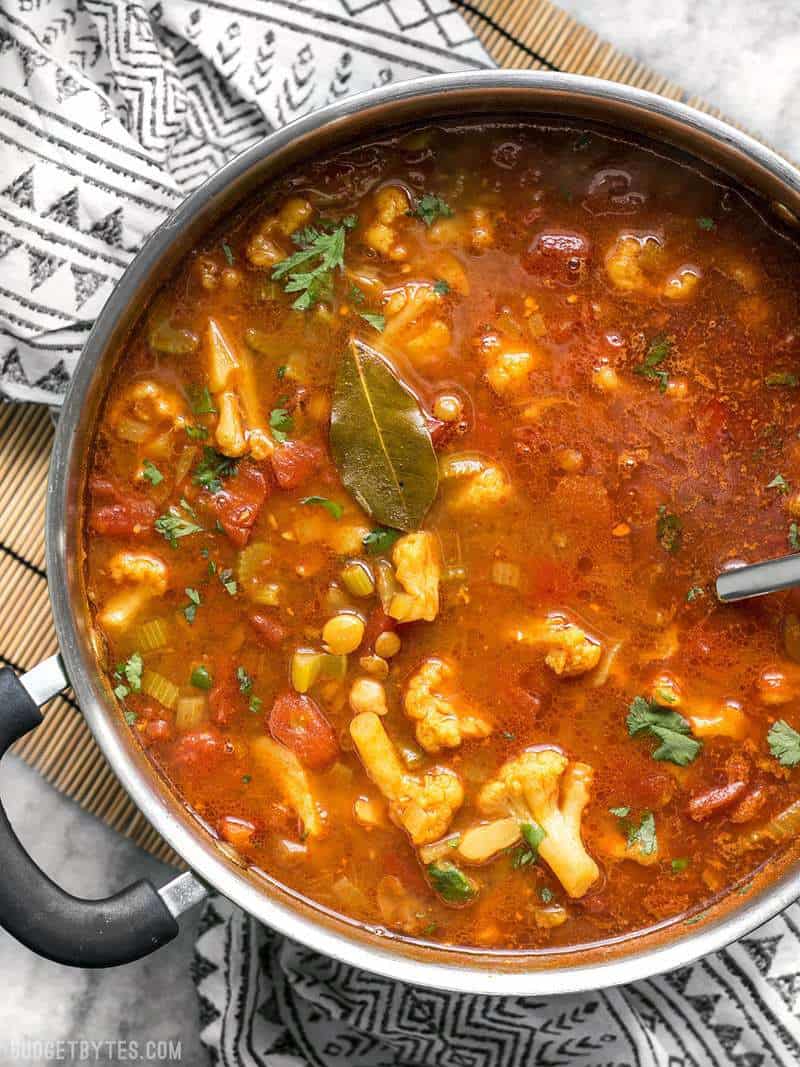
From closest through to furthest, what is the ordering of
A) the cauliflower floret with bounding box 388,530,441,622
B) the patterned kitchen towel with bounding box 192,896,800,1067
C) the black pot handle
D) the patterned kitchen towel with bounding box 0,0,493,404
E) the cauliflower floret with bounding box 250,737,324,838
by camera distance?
the black pot handle < the cauliflower floret with bounding box 388,530,441,622 < the cauliflower floret with bounding box 250,737,324,838 < the patterned kitchen towel with bounding box 0,0,493,404 < the patterned kitchen towel with bounding box 192,896,800,1067

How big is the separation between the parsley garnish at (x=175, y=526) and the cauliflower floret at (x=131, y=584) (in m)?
0.07

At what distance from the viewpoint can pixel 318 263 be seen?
2.68m

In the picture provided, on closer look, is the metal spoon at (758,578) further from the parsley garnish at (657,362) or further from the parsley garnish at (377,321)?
the parsley garnish at (377,321)

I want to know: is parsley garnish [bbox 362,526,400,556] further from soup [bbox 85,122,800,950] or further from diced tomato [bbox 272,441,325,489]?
diced tomato [bbox 272,441,325,489]

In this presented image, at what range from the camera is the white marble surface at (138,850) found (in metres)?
3.15

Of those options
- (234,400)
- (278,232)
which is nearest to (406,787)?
(234,400)

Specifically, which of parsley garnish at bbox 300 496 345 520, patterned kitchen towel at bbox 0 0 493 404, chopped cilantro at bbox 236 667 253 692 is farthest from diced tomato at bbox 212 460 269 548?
patterned kitchen towel at bbox 0 0 493 404

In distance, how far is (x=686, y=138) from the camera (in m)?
2.62

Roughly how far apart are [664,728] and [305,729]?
933mm

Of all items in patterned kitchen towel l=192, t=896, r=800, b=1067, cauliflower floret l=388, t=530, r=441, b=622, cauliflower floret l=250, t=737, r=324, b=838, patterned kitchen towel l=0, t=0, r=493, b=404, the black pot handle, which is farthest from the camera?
patterned kitchen towel l=192, t=896, r=800, b=1067

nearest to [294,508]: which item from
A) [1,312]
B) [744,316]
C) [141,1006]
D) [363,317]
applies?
[363,317]

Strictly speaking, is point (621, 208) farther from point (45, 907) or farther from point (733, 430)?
point (45, 907)

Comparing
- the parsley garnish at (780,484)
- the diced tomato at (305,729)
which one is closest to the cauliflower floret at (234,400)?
the diced tomato at (305,729)

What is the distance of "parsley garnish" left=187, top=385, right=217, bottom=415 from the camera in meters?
2.70
